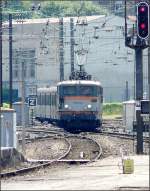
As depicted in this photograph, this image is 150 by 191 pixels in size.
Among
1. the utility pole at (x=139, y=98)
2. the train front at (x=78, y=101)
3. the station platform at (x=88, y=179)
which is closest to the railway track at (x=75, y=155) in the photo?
the station platform at (x=88, y=179)

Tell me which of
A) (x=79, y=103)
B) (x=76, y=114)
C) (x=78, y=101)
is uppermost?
(x=78, y=101)

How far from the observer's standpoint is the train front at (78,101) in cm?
4431

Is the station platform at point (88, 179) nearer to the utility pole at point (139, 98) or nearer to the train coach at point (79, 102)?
the utility pole at point (139, 98)

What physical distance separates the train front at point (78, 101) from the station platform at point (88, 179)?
58.3ft

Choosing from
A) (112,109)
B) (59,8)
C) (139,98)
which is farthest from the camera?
(59,8)

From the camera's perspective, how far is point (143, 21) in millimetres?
18656

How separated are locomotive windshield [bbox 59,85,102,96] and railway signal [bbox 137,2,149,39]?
83.8ft

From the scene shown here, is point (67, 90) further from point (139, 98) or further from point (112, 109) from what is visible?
point (112, 109)

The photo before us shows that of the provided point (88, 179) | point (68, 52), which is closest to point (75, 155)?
point (88, 179)

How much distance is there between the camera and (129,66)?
90.1m

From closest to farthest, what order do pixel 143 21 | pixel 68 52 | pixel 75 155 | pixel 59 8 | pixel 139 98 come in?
pixel 143 21 < pixel 75 155 < pixel 139 98 < pixel 68 52 < pixel 59 8

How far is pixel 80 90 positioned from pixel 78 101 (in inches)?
22.5

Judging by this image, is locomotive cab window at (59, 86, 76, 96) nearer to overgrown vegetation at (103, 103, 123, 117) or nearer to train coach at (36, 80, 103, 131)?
train coach at (36, 80, 103, 131)

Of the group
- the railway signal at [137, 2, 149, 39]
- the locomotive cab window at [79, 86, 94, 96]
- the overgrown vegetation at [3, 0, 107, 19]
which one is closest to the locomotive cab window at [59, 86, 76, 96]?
the locomotive cab window at [79, 86, 94, 96]
